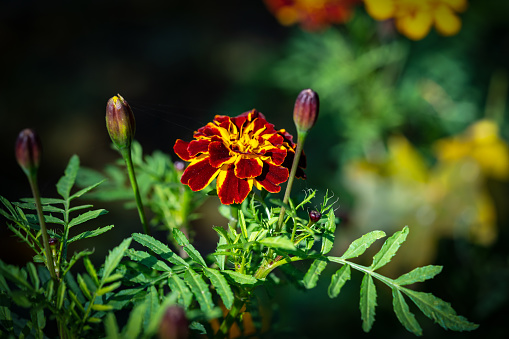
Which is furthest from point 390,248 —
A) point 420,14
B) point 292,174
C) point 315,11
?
point 315,11

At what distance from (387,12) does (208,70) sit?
1.52 m

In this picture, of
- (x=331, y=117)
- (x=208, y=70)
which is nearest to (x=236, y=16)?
(x=208, y=70)

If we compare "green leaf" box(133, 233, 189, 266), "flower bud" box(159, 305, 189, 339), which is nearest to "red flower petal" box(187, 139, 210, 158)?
"green leaf" box(133, 233, 189, 266)

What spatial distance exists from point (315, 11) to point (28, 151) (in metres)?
1.16

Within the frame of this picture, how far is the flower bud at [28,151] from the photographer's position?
1.42 feet

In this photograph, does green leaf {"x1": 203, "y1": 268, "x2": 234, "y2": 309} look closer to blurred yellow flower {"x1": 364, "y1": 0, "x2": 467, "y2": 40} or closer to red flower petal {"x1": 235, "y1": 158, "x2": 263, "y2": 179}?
red flower petal {"x1": 235, "y1": 158, "x2": 263, "y2": 179}

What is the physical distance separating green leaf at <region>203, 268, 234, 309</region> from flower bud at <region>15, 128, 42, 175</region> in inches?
7.8

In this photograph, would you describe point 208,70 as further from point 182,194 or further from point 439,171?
point 182,194

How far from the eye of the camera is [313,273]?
0.48 meters

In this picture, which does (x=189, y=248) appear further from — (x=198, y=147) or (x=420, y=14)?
(x=420, y=14)

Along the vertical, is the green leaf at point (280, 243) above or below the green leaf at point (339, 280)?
above

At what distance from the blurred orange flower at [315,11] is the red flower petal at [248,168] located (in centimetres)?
101

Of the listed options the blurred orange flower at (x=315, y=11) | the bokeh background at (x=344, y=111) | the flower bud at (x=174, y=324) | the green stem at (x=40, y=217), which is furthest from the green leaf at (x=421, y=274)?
the blurred orange flower at (x=315, y=11)

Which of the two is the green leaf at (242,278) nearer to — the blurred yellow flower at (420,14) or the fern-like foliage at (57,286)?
the fern-like foliage at (57,286)
